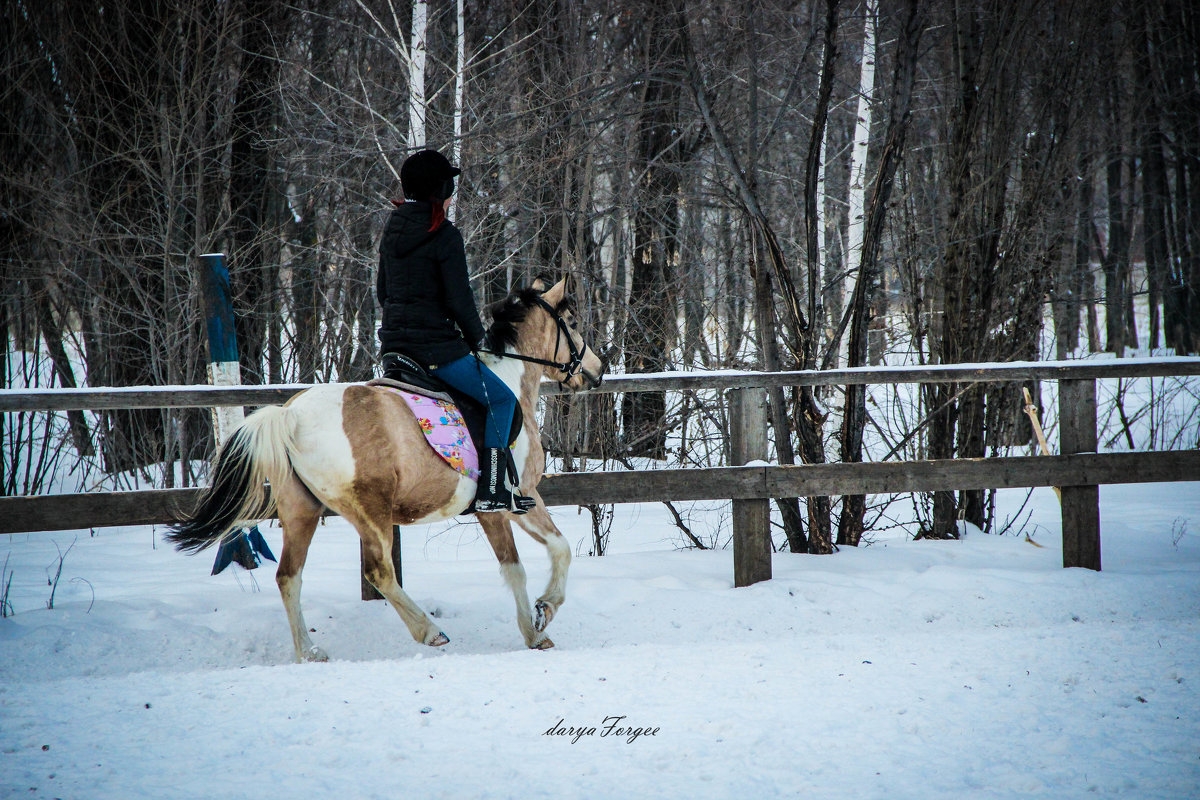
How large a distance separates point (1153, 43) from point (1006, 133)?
17.1 metres

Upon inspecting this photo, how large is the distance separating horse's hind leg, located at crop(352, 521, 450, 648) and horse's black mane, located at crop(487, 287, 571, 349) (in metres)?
1.27

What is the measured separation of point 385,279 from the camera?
178 inches

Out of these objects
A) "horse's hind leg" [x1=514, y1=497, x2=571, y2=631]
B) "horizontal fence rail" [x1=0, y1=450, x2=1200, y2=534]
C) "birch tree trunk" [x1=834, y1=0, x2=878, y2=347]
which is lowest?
"horse's hind leg" [x1=514, y1=497, x2=571, y2=631]

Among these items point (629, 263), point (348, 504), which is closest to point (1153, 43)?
point (629, 263)

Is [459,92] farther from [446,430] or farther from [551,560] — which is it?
[551,560]

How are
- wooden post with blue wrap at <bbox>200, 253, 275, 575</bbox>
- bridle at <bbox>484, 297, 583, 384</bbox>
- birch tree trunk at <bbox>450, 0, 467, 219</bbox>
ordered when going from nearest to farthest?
bridle at <bbox>484, 297, 583, 384</bbox>
wooden post with blue wrap at <bbox>200, 253, 275, 575</bbox>
birch tree trunk at <bbox>450, 0, 467, 219</bbox>

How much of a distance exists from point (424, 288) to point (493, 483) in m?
1.13

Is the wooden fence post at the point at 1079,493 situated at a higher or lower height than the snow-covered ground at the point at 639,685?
higher

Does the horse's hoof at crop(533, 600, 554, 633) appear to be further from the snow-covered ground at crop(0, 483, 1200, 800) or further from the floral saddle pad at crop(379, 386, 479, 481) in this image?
the floral saddle pad at crop(379, 386, 479, 481)

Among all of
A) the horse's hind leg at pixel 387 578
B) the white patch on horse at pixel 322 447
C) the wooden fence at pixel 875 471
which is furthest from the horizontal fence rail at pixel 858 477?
the white patch on horse at pixel 322 447

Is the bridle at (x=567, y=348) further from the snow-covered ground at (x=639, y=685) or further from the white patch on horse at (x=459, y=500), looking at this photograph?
the snow-covered ground at (x=639, y=685)

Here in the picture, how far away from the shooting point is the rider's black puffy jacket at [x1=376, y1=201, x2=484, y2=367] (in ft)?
14.3

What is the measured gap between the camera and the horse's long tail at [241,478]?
4051 millimetres

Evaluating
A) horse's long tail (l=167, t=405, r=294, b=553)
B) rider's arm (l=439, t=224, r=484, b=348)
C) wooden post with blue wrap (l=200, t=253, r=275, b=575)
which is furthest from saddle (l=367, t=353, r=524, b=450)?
wooden post with blue wrap (l=200, t=253, r=275, b=575)
